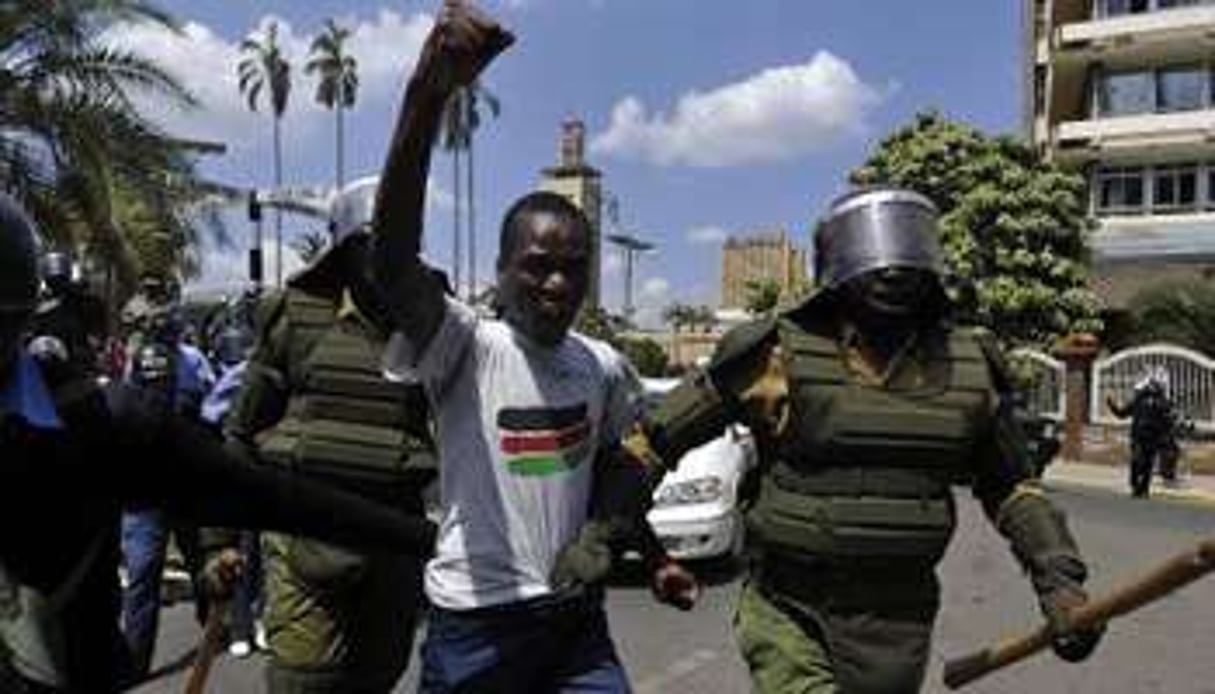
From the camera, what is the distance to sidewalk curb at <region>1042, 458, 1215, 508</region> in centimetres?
2468

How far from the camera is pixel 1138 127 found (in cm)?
4594

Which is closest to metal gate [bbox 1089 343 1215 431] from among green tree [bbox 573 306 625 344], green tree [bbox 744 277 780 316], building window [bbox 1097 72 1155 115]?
green tree [bbox 573 306 625 344]

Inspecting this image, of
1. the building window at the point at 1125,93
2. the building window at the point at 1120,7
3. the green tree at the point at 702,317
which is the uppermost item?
the building window at the point at 1120,7

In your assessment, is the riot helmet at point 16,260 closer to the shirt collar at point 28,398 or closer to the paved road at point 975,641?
the shirt collar at point 28,398

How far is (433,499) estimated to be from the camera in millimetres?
4758

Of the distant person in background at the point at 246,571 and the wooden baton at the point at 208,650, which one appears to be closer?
the wooden baton at the point at 208,650

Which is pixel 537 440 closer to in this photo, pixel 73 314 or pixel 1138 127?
pixel 73 314

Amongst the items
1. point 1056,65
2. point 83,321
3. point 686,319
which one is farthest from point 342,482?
point 686,319

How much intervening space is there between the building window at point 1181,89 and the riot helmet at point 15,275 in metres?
45.6

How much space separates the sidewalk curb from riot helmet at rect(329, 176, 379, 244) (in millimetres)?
18898


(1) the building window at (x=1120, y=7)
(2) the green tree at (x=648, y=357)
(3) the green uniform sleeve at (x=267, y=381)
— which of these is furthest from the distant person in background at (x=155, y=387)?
(1) the building window at (x=1120, y=7)

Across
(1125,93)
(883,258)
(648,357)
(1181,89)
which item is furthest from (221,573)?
(1125,93)

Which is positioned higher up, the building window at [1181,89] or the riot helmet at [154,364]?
the building window at [1181,89]

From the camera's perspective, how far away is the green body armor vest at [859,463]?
14.0 ft
